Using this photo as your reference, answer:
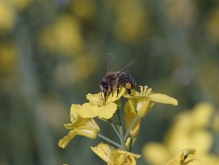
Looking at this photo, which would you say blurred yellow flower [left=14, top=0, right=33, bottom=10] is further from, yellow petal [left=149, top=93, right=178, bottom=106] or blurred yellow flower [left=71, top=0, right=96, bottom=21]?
yellow petal [left=149, top=93, right=178, bottom=106]

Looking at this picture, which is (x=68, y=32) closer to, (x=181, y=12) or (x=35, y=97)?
(x=181, y=12)

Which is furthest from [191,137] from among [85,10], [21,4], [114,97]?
[85,10]

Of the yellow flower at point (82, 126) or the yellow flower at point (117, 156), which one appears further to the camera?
the yellow flower at point (82, 126)

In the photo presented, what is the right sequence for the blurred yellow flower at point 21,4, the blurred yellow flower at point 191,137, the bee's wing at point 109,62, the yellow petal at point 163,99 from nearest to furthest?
the yellow petal at point 163,99 → the bee's wing at point 109,62 → the blurred yellow flower at point 191,137 → the blurred yellow flower at point 21,4

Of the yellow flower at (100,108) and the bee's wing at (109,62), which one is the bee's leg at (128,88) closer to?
the yellow flower at (100,108)

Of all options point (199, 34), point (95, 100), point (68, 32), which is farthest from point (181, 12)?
point (95, 100)

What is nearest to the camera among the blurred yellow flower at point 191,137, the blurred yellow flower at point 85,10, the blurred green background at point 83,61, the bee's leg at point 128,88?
the bee's leg at point 128,88

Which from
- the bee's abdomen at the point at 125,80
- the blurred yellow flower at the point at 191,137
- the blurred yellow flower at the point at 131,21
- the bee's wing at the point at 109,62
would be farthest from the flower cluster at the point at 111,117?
the blurred yellow flower at the point at 131,21
